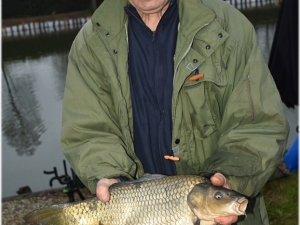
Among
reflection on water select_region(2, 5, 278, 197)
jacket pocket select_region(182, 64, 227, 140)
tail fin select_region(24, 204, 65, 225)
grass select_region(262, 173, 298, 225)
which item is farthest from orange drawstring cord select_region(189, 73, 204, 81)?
reflection on water select_region(2, 5, 278, 197)

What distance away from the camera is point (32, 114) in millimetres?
9102

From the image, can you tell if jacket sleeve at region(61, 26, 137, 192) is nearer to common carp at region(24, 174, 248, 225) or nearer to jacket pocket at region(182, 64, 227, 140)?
common carp at region(24, 174, 248, 225)

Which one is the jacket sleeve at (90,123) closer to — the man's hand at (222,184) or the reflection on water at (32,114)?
the man's hand at (222,184)

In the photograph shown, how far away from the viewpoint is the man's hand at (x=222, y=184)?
1.91 m

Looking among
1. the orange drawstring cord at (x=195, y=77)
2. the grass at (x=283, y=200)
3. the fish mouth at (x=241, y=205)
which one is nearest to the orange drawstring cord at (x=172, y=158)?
the orange drawstring cord at (x=195, y=77)

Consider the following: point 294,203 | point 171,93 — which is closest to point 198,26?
point 171,93

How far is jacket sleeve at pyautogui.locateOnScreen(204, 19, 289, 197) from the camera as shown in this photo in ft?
6.91

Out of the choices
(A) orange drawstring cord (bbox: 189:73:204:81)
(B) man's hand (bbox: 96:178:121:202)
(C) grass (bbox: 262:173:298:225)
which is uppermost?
(A) orange drawstring cord (bbox: 189:73:204:81)

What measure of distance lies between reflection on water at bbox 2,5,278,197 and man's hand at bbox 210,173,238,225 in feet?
15.8

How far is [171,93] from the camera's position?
221 cm

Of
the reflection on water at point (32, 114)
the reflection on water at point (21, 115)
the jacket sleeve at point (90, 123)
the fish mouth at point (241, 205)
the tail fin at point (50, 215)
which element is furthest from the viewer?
the reflection on water at point (21, 115)

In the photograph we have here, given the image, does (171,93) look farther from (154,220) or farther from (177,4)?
(154,220)

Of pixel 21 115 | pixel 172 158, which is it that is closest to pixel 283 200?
pixel 172 158

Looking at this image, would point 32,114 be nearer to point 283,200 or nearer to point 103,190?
point 283,200
